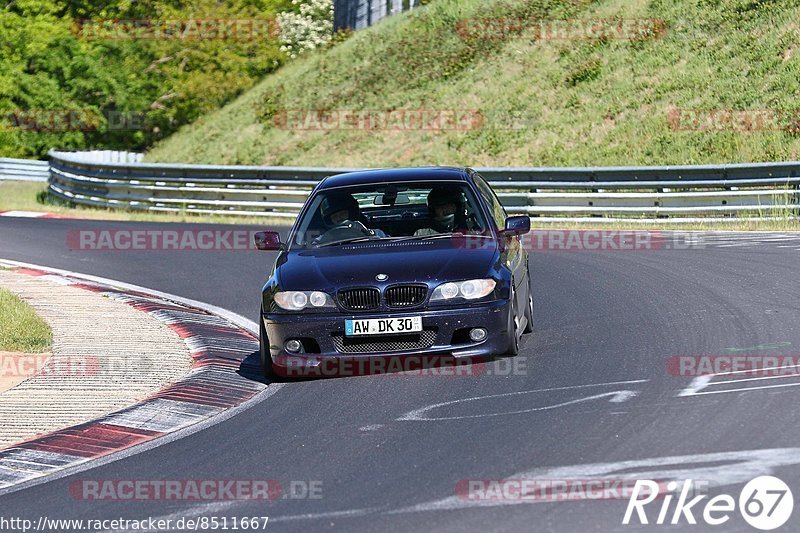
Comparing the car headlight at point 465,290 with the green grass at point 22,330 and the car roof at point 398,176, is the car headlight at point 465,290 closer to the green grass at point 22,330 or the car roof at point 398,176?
the car roof at point 398,176

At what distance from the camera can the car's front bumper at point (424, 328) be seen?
9156 millimetres

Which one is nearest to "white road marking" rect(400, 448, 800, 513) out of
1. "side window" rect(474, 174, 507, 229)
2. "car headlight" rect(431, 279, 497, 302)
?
"car headlight" rect(431, 279, 497, 302)

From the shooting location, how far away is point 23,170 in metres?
43.6

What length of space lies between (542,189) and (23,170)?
24.9 m

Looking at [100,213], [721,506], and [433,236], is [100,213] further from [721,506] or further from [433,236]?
[721,506]

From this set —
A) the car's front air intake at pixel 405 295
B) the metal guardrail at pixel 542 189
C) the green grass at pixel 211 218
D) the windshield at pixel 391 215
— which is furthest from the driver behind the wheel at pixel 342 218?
the metal guardrail at pixel 542 189

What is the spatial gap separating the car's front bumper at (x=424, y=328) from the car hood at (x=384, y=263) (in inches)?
9.7

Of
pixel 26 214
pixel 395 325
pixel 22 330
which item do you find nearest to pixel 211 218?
pixel 26 214

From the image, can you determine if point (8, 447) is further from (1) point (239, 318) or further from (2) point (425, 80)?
(2) point (425, 80)

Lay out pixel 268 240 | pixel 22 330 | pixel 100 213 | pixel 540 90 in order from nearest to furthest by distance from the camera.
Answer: pixel 268 240
pixel 22 330
pixel 100 213
pixel 540 90

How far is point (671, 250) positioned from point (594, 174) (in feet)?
19.6

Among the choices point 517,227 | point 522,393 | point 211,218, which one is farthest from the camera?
point 211,218

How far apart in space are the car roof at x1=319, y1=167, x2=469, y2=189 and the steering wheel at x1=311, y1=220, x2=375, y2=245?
448mm

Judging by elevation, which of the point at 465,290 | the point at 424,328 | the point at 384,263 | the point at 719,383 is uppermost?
the point at 384,263
